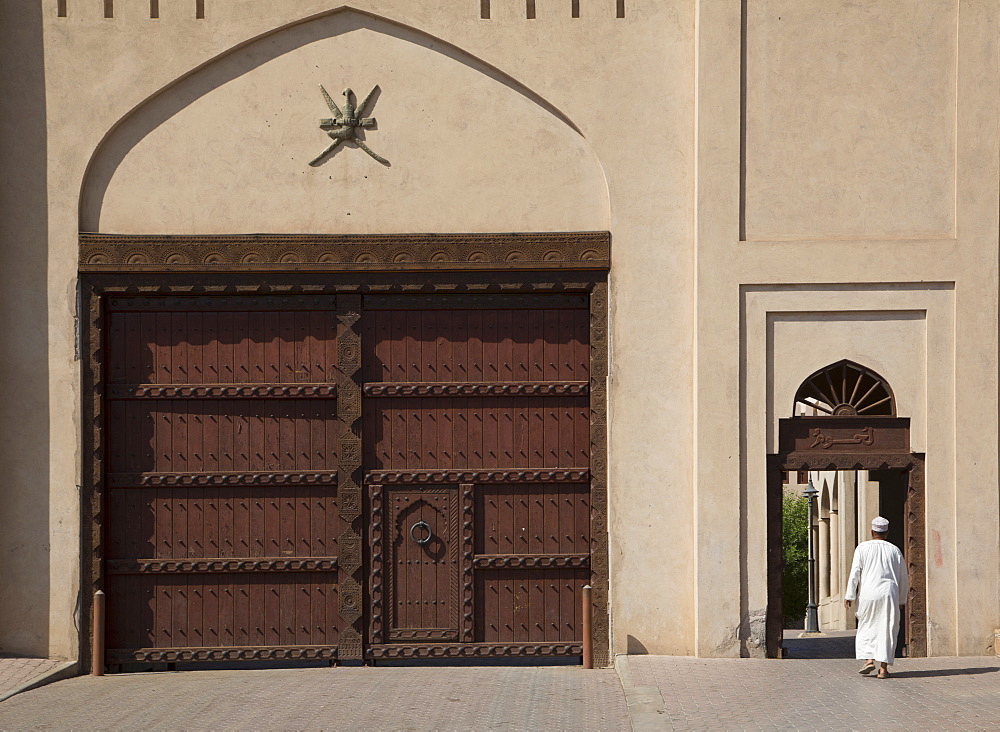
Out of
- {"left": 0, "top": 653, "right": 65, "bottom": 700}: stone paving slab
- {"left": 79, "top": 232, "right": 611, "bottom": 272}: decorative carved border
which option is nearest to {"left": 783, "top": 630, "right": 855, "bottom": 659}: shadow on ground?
{"left": 79, "top": 232, "right": 611, "bottom": 272}: decorative carved border

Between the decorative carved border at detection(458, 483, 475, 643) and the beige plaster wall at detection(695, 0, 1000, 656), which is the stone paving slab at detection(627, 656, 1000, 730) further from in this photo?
the decorative carved border at detection(458, 483, 475, 643)

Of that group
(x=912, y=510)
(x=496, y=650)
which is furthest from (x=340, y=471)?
(x=912, y=510)

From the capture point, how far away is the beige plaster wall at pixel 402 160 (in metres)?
9.94

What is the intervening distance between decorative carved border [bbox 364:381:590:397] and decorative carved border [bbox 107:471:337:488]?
0.80 meters

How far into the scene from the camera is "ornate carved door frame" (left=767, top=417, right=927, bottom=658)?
9812 millimetres

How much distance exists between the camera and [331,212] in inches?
395

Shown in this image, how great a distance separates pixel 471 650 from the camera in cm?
1005

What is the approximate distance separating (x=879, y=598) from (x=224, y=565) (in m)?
5.05

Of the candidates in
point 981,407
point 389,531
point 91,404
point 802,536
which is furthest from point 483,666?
point 802,536

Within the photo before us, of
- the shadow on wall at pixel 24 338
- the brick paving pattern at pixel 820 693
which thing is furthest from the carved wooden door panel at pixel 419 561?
the shadow on wall at pixel 24 338

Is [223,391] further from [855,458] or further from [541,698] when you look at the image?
[855,458]

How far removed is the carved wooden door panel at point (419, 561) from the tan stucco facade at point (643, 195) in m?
1.29

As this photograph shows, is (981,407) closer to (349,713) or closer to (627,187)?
(627,187)

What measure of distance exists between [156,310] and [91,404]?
2.96 feet
